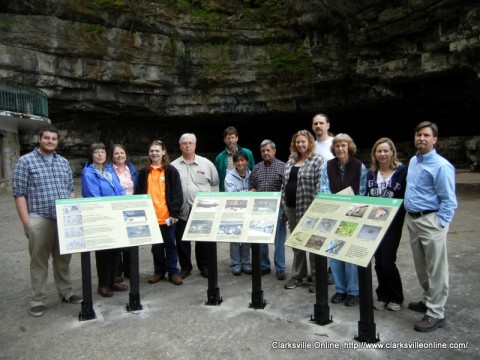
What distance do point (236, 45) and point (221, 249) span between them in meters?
17.7

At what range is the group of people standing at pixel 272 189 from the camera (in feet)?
11.7

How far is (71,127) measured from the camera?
23188mm

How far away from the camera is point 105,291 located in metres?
4.64

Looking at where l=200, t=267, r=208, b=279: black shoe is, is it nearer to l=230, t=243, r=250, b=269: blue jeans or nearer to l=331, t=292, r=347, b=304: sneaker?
l=230, t=243, r=250, b=269: blue jeans

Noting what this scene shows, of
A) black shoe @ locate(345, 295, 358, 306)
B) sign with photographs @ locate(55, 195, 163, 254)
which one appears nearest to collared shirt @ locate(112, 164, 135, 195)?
sign with photographs @ locate(55, 195, 163, 254)

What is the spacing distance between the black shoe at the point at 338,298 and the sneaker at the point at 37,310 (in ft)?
10.7

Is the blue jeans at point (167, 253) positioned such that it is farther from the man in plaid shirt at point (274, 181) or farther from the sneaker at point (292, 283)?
the sneaker at point (292, 283)

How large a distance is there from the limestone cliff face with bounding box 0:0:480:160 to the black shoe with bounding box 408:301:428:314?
1405cm

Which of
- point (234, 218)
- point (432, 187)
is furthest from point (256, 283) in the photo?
point (432, 187)

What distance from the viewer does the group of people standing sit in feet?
11.7

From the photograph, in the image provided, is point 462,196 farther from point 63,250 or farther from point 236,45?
point 236,45

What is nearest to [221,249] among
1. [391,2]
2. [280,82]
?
[391,2]

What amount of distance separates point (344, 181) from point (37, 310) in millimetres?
3691

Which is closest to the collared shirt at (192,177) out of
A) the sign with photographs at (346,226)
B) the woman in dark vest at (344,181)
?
the woman in dark vest at (344,181)
